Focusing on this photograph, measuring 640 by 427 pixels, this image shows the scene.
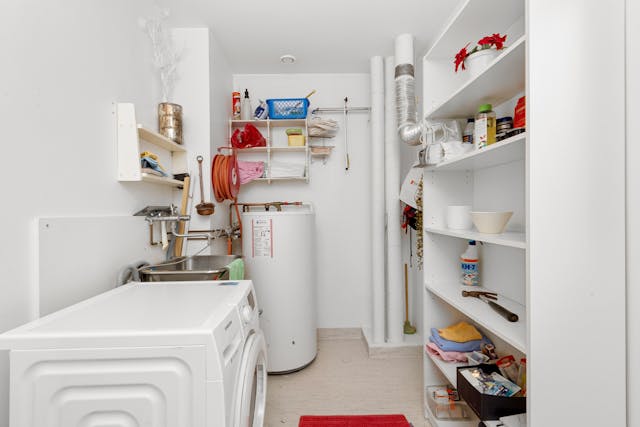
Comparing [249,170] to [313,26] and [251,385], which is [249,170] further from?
[251,385]

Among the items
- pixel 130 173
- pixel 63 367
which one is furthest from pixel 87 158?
pixel 63 367

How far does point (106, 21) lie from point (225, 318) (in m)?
1.47

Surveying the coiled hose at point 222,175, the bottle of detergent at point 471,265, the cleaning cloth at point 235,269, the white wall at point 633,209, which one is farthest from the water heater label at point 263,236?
the white wall at point 633,209

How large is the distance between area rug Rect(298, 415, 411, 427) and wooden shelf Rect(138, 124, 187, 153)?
5.73 feet

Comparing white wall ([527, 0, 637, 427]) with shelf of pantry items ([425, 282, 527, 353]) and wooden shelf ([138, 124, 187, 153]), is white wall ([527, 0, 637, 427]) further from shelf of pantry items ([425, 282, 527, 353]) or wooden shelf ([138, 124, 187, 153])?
wooden shelf ([138, 124, 187, 153])

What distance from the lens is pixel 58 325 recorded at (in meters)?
0.78

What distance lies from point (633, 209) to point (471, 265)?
2.56 feet

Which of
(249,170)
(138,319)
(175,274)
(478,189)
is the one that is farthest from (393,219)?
(138,319)

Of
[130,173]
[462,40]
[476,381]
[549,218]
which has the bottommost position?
[476,381]

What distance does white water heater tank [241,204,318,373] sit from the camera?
202 centimetres

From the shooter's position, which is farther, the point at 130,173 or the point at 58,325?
the point at 130,173

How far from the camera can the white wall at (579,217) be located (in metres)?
0.87

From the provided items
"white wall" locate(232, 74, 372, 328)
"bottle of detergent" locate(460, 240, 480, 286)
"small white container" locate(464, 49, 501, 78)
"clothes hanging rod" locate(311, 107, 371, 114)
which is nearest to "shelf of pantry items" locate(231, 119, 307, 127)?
"clothes hanging rod" locate(311, 107, 371, 114)

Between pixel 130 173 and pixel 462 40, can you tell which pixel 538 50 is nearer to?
pixel 462 40
